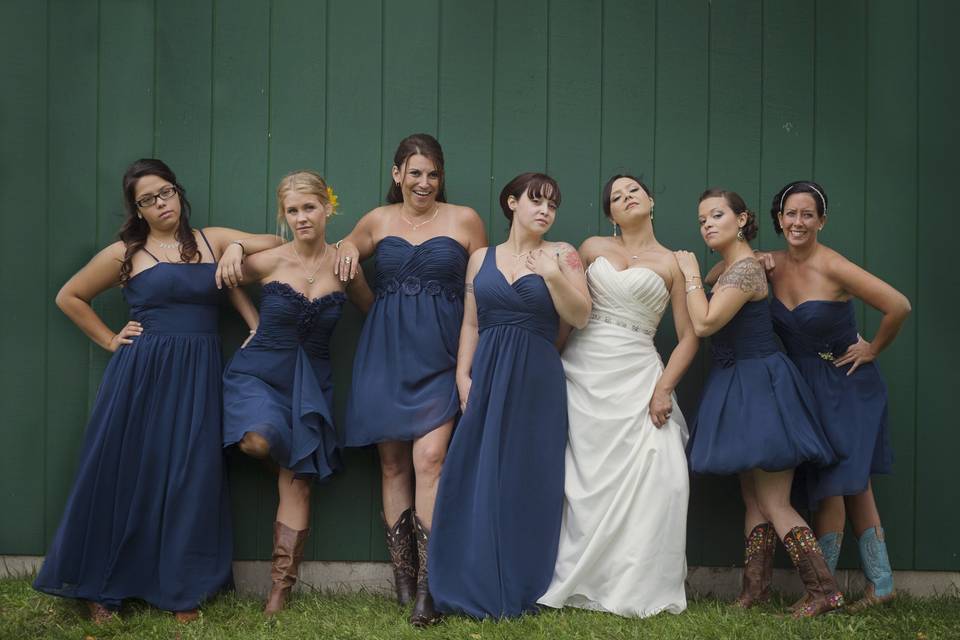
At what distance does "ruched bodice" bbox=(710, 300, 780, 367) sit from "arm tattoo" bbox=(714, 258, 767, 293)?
9cm

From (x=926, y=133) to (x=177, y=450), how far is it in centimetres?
389

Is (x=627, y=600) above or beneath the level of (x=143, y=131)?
beneath

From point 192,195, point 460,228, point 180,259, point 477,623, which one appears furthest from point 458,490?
point 192,195

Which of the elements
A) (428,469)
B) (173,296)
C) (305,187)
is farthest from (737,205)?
(173,296)

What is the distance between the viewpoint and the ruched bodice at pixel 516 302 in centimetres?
416

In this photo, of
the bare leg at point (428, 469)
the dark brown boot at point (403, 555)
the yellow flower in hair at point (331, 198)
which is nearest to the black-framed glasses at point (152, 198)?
the yellow flower in hair at point (331, 198)

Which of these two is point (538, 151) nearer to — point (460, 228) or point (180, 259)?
point (460, 228)

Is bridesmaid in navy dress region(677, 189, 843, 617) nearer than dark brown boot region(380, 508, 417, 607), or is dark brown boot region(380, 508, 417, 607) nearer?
bridesmaid in navy dress region(677, 189, 843, 617)

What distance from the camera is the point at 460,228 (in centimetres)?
445

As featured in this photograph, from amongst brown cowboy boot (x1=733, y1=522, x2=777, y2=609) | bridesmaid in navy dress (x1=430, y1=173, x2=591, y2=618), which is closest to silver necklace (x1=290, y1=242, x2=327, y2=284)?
bridesmaid in navy dress (x1=430, y1=173, x2=591, y2=618)

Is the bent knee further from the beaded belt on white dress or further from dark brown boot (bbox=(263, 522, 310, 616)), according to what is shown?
the beaded belt on white dress

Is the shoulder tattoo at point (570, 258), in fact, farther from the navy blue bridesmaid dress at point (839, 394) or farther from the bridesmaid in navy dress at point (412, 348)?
the navy blue bridesmaid dress at point (839, 394)

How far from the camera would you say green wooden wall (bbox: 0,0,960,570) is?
4.77m

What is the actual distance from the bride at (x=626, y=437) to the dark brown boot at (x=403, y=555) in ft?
2.13
